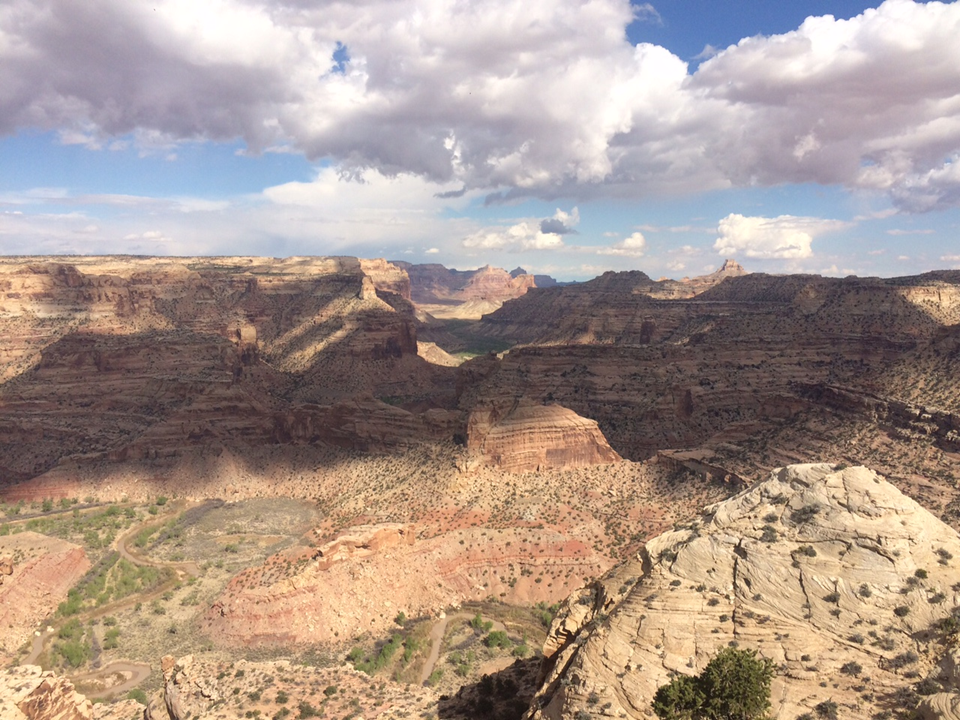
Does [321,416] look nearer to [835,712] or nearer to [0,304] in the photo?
[835,712]

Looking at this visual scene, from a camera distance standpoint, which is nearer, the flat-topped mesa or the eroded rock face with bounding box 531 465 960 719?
the eroded rock face with bounding box 531 465 960 719

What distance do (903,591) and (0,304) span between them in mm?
138448

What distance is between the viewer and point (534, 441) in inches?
2559

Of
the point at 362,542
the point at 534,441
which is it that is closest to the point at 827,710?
the point at 362,542

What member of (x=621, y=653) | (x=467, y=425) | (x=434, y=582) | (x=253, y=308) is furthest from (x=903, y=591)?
(x=253, y=308)

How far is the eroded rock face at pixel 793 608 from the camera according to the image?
719 inches

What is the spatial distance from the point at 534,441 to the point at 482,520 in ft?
36.2

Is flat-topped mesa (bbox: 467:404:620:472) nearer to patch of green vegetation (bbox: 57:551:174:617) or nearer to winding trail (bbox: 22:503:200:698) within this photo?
winding trail (bbox: 22:503:200:698)

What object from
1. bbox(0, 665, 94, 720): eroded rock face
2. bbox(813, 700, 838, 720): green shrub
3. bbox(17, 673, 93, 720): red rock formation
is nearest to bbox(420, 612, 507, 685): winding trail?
bbox(17, 673, 93, 720): red rock formation

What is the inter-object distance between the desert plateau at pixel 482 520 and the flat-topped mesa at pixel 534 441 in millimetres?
266

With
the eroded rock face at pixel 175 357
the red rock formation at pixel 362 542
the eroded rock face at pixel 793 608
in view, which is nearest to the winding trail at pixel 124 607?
the eroded rock face at pixel 175 357

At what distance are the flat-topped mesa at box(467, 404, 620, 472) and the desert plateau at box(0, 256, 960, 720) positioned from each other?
10.5 inches

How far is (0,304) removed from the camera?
11344 cm

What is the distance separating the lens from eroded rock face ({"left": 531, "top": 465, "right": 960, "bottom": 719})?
59.9ft
